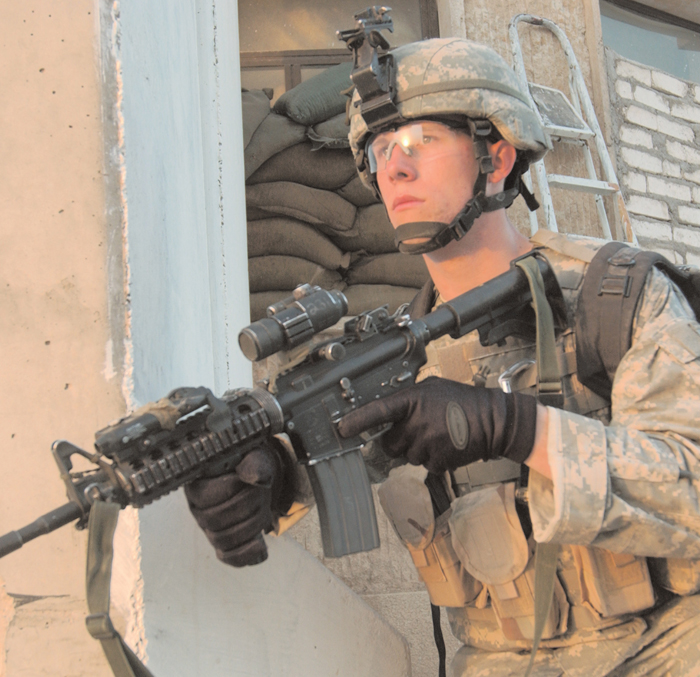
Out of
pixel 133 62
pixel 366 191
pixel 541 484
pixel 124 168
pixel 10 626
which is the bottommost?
pixel 10 626

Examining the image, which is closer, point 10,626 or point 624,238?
point 10,626

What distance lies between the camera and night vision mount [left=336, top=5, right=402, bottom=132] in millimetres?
1611

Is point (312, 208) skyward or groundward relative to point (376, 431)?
skyward

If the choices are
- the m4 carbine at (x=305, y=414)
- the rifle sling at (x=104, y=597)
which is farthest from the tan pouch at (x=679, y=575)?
the rifle sling at (x=104, y=597)

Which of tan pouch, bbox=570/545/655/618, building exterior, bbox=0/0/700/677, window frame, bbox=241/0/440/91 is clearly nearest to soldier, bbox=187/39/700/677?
tan pouch, bbox=570/545/655/618

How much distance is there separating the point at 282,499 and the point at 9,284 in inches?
26.4

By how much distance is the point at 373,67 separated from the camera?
5.32 feet

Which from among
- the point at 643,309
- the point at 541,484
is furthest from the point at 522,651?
the point at 643,309

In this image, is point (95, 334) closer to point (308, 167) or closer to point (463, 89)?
point (463, 89)

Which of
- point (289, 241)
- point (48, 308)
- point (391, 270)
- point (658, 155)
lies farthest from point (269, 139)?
point (658, 155)

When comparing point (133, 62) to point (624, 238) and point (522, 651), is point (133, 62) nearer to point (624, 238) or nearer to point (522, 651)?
point (522, 651)

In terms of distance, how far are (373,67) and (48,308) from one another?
2.70ft

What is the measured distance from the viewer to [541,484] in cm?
124

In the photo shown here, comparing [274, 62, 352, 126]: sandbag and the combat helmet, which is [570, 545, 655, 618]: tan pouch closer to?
the combat helmet
